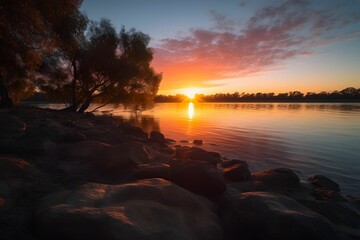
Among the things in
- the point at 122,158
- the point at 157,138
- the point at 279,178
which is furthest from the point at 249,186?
the point at 157,138

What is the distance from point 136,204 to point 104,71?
92.9ft

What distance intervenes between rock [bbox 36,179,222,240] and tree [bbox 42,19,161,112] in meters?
26.9

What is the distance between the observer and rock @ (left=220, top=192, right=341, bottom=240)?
13.8ft

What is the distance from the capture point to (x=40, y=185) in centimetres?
548

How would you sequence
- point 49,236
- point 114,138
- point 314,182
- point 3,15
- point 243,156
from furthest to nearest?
point 243,156 < point 114,138 < point 3,15 < point 314,182 < point 49,236

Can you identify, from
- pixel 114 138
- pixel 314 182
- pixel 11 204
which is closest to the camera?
pixel 11 204

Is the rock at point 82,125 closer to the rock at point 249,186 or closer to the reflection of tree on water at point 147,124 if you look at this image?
the reflection of tree on water at point 147,124

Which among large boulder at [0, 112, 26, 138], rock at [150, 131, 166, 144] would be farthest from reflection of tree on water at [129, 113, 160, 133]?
large boulder at [0, 112, 26, 138]

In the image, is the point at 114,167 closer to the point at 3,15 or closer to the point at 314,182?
the point at 314,182

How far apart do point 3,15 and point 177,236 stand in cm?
1463

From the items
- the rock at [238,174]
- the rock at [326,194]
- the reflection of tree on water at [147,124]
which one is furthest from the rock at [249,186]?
the reflection of tree on water at [147,124]

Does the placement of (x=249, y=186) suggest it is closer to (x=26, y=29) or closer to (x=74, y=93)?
(x=26, y=29)

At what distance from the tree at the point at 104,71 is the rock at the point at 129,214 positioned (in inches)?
1059

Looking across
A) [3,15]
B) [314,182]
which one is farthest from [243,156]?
[3,15]
